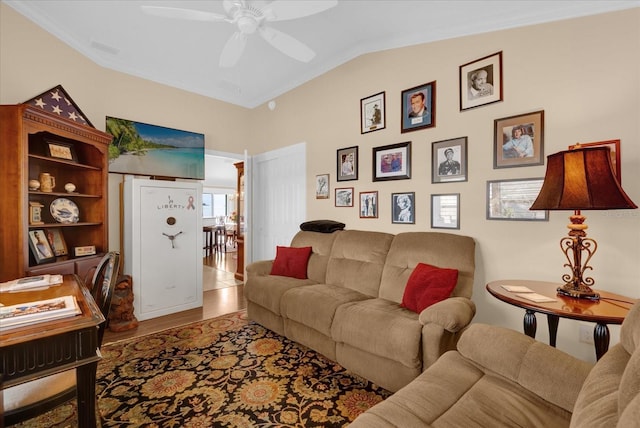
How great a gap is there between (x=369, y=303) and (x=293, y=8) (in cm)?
215

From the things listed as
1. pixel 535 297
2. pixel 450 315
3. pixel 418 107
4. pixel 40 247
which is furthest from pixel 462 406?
pixel 40 247

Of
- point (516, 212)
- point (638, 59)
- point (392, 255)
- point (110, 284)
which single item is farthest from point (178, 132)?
point (638, 59)

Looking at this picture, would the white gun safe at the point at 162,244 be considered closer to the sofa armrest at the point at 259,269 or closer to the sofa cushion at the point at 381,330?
the sofa armrest at the point at 259,269

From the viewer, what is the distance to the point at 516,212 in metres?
2.25

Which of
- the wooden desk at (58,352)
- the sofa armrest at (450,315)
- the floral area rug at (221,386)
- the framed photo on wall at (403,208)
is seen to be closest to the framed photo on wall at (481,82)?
the framed photo on wall at (403,208)

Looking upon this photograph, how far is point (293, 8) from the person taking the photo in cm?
187

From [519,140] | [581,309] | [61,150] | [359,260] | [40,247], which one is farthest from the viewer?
[359,260]

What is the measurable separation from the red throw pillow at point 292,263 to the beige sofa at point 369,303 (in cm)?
8

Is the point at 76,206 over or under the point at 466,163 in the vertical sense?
under

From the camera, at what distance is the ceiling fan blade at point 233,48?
7.14 feet

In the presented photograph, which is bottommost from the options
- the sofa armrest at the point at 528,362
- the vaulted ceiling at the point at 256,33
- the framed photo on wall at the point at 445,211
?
the sofa armrest at the point at 528,362

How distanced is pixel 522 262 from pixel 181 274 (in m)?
3.60

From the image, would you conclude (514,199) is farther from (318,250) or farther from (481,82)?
(318,250)

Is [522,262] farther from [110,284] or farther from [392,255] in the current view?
[110,284]
